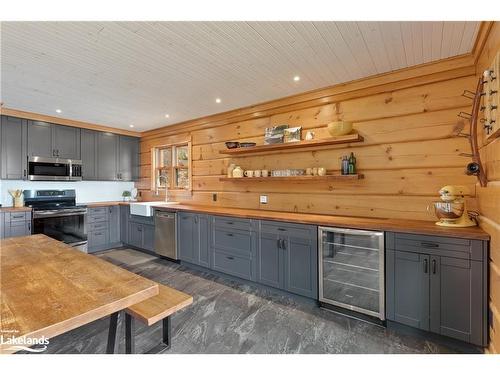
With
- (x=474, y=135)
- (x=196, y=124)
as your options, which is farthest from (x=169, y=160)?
(x=474, y=135)

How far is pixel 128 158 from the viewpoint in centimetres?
548

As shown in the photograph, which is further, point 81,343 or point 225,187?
point 225,187

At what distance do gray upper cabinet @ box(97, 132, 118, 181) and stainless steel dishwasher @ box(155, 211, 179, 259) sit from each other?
175 centimetres

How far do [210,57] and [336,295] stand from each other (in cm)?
263

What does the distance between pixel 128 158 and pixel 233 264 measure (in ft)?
12.1

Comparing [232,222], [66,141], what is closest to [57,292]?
[232,222]

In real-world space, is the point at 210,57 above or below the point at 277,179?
above

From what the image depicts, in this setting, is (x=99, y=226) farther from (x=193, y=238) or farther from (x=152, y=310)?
(x=152, y=310)

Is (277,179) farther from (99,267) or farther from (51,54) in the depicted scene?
(51,54)

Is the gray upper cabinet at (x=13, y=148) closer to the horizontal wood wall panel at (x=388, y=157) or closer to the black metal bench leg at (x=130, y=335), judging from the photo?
the horizontal wood wall panel at (x=388, y=157)

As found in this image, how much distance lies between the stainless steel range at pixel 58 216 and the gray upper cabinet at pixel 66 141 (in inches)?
28.3

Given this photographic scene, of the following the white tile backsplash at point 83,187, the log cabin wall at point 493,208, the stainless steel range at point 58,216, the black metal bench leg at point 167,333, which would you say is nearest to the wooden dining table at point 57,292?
the black metal bench leg at point 167,333

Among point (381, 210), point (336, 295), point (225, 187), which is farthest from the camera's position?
point (225, 187)

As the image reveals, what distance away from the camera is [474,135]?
2082mm
